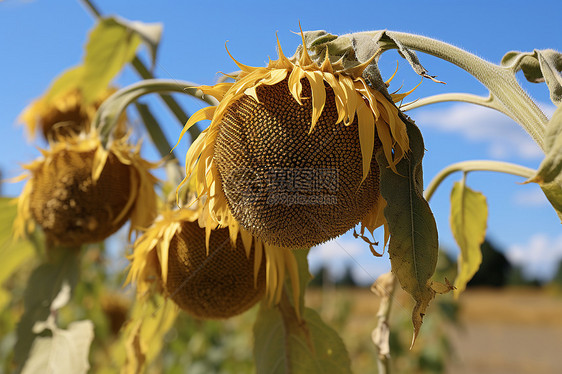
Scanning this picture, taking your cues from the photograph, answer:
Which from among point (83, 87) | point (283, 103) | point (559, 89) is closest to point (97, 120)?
point (83, 87)

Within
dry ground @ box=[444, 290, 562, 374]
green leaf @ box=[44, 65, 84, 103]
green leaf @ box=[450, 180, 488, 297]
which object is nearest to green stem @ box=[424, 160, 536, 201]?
green leaf @ box=[450, 180, 488, 297]

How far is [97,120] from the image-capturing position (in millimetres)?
1143

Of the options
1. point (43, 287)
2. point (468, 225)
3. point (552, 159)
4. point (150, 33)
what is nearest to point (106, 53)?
point (150, 33)

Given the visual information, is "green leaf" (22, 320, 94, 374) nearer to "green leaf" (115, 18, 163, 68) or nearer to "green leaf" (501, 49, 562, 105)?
"green leaf" (115, 18, 163, 68)

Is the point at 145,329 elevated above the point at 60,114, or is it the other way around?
the point at 60,114

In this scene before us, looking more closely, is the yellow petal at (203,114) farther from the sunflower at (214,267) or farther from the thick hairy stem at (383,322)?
the thick hairy stem at (383,322)

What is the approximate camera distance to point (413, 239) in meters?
0.55

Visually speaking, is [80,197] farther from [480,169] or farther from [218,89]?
[480,169]

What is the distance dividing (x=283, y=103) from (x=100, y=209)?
0.71m

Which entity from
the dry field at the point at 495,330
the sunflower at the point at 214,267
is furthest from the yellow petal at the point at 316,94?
the dry field at the point at 495,330

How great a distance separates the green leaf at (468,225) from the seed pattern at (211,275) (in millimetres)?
494

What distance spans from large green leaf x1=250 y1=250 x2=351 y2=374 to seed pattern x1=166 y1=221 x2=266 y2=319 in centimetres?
6

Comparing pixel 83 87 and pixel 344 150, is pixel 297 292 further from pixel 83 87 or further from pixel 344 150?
pixel 83 87

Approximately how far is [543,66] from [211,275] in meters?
0.60
